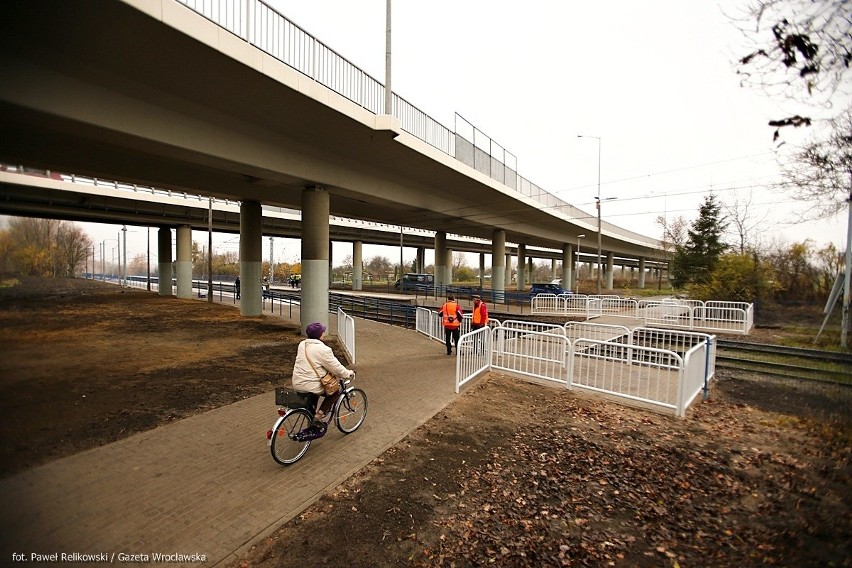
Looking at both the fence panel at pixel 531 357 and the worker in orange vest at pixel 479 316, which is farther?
the worker in orange vest at pixel 479 316

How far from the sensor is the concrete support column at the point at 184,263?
30.6m

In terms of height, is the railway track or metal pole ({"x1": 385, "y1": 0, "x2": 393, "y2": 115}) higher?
metal pole ({"x1": 385, "y1": 0, "x2": 393, "y2": 115})

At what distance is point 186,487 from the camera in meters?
4.09

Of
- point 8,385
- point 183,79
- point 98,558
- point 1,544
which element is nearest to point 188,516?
point 98,558

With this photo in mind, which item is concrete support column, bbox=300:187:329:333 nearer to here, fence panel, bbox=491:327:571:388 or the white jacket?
fence panel, bbox=491:327:571:388

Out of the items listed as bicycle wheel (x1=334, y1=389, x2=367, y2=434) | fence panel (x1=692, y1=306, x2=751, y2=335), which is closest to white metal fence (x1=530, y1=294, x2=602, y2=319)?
fence panel (x1=692, y1=306, x2=751, y2=335)

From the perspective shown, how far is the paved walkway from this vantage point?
293cm

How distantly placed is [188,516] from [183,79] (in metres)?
8.42

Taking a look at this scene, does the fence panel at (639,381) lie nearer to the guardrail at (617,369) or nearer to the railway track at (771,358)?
the guardrail at (617,369)

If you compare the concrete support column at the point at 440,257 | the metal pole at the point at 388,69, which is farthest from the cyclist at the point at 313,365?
the concrete support column at the point at 440,257

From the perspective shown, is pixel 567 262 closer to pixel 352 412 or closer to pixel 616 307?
pixel 616 307

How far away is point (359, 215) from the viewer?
79.8ft

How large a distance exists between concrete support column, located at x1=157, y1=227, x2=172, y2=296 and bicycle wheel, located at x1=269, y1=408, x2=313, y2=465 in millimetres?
34450

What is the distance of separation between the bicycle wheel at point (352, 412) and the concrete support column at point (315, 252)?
8598mm
